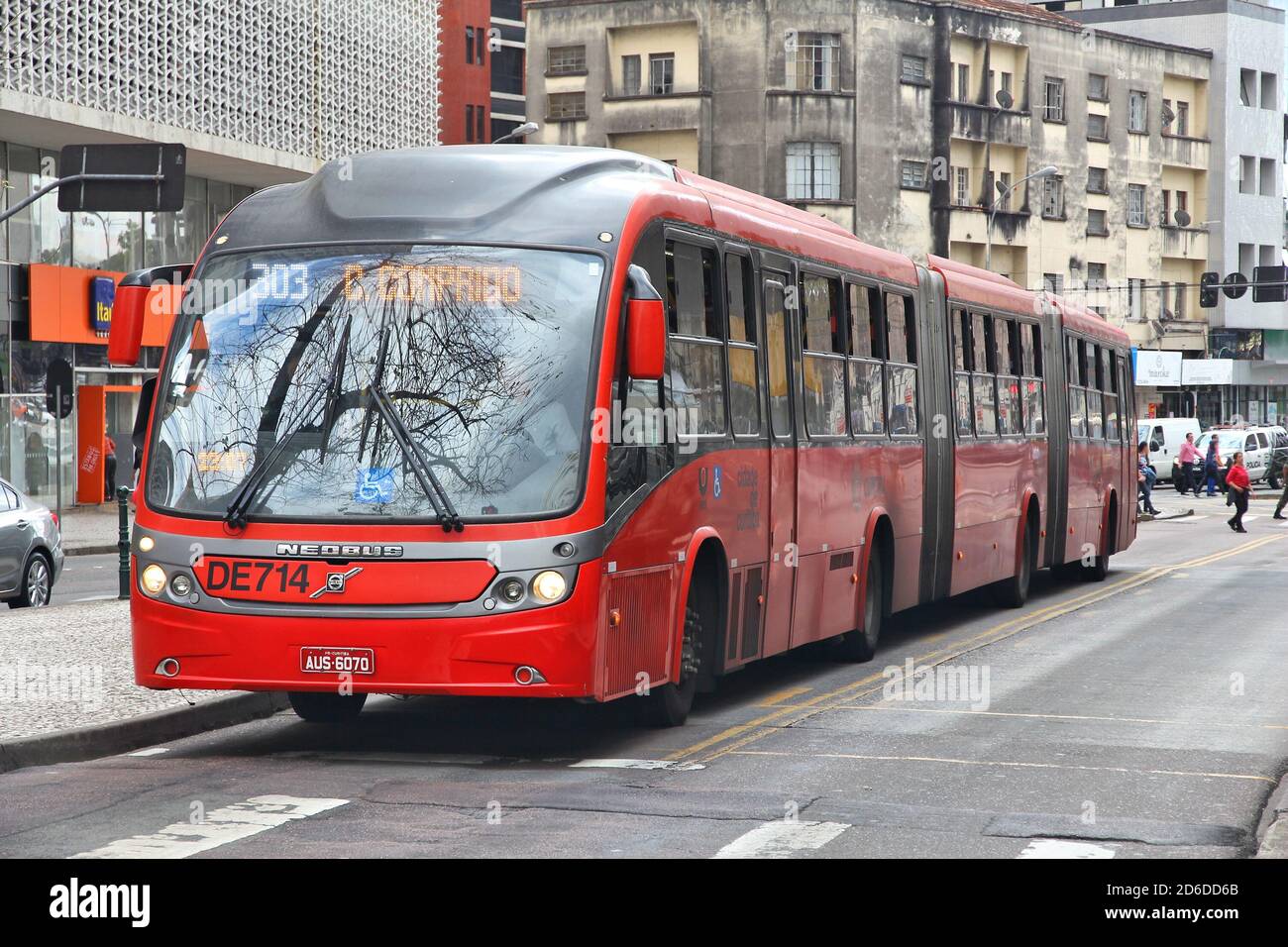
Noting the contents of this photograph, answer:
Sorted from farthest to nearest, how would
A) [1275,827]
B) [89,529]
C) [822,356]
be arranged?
[89,529] → [822,356] → [1275,827]

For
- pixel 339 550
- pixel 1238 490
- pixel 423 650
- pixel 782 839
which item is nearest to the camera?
pixel 782 839

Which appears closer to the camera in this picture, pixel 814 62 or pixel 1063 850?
pixel 1063 850

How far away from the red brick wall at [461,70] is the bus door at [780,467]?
243 ft

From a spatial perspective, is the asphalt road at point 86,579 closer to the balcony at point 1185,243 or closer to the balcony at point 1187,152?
the balcony at point 1185,243

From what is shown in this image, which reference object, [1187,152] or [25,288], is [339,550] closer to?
[25,288]

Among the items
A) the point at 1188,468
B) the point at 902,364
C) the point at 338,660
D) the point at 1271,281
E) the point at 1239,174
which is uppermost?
the point at 1239,174

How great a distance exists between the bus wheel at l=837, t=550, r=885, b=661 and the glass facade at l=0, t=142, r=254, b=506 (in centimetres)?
2563

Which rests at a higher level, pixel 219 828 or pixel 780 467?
pixel 780 467

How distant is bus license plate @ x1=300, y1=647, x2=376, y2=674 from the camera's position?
32.2 feet

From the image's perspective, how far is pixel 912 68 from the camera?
68.7 m

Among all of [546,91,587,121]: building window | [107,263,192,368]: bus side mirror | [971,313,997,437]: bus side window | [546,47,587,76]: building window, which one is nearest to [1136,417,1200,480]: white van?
[546,91,587,121]: building window

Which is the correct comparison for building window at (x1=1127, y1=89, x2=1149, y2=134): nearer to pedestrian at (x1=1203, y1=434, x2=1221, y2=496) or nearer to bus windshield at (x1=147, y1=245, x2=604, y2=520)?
pedestrian at (x1=1203, y1=434, x2=1221, y2=496)

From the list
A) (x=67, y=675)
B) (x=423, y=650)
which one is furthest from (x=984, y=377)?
(x=423, y=650)

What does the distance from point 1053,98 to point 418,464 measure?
225 feet
